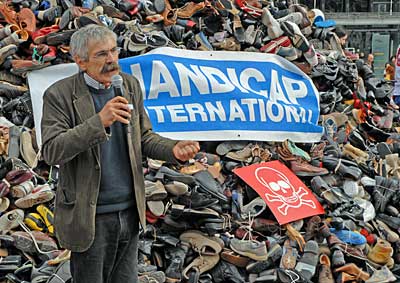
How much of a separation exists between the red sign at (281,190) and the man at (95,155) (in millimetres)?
1896

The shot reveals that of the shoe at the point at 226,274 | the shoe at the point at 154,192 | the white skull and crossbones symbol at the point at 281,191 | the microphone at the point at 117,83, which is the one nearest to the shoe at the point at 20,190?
the shoe at the point at 154,192

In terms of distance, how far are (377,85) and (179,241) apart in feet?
10.5

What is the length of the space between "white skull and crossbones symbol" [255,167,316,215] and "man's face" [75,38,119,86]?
2.23 metres

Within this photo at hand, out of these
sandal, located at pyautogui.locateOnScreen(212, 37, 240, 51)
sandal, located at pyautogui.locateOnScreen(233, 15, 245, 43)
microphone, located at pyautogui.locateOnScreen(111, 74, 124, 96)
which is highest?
microphone, located at pyautogui.locateOnScreen(111, 74, 124, 96)

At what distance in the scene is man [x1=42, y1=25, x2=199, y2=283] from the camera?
7.99 feet

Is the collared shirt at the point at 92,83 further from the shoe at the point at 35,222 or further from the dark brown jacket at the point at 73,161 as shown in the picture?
the shoe at the point at 35,222

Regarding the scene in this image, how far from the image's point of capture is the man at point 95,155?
2.44 metres

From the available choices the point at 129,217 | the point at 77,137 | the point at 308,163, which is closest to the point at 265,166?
the point at 308,163

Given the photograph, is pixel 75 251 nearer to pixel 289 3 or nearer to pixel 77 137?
pixel 77 137

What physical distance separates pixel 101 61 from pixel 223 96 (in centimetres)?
249

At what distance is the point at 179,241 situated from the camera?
13.9ft

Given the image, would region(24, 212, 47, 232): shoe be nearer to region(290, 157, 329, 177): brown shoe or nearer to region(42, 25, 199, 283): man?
region(42, 25, 199, 283): man

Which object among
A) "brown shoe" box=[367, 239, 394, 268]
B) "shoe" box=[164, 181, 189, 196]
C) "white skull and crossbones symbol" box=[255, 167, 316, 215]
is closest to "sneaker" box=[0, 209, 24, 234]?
"shoe" box=[164, 181, 189, 196]

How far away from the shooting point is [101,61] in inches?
99.0
